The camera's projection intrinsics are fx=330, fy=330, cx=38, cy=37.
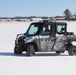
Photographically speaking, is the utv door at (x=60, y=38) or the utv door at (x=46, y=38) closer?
the utv door at (x=46, y=38)

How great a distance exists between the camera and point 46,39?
14375 millimetres

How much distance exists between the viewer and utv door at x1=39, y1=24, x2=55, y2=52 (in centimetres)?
1435

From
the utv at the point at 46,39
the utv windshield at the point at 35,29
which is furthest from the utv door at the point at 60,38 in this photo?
the utv windshield at the point at 35,29

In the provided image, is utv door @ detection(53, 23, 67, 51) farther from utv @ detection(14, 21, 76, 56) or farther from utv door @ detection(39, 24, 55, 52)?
utv door @ detection(39, 24, 55, 52)

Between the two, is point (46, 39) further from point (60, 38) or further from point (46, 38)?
point (60, 38)

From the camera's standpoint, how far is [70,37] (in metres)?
14.7

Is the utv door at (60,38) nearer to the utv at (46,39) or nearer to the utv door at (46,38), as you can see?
the utv at (46,39)

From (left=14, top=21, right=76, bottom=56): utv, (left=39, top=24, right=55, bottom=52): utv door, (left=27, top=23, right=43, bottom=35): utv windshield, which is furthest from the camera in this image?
(left=27, top=23, right=43, bottom=35): utv windshield

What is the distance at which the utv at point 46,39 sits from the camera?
46.7 ft

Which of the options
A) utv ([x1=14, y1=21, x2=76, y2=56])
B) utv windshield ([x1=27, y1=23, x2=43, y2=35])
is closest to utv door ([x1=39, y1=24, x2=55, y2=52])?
utv ([x1=14, y1=21, x2=76, y2=56])

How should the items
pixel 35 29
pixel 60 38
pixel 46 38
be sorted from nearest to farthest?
pixel 46 38 → pixel 60 38 → pixel 35 29

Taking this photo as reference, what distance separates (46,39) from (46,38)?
4 cm

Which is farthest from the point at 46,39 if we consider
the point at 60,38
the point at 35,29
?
the point at 35,29
